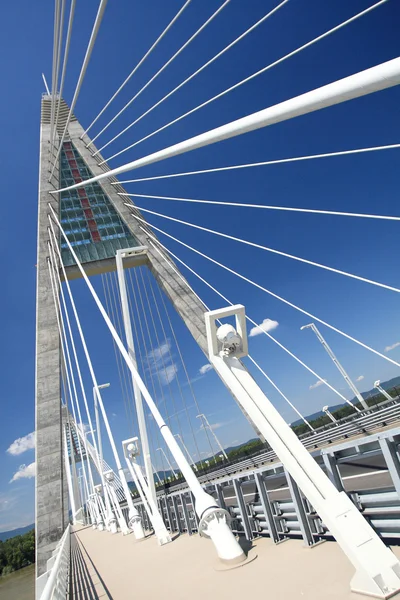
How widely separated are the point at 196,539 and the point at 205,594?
4044mm

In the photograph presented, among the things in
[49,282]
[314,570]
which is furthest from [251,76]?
[49,282]

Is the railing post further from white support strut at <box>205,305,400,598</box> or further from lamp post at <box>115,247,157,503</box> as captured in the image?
lamp post at <box>115,247,157,503</box>

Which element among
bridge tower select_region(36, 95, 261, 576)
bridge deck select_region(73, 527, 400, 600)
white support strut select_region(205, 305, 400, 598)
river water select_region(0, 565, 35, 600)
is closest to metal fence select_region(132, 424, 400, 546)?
bridge deck select_region(73, 527, 400, 600)

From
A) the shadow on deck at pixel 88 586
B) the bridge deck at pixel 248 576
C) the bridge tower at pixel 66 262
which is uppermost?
the bridge tower at pixel 66 262

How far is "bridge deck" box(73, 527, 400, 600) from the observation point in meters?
3.35

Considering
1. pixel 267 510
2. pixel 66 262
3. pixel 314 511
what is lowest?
pixel 314 511

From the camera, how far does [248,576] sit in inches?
160

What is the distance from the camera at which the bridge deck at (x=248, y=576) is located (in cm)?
335

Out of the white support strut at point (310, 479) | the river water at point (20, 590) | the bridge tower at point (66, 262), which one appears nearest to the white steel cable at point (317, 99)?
the white support strut at point (310, 479)

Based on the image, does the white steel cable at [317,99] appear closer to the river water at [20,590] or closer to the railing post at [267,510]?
the railing post at [267,510]

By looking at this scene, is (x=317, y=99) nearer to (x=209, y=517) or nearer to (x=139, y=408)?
(x=209, y=517)

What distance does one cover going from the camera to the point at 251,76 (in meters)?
6.61

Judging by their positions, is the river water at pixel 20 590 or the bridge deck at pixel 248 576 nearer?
the bridge deck at pixel 248 576

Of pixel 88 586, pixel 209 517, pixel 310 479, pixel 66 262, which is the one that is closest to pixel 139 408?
pixel 88 586
